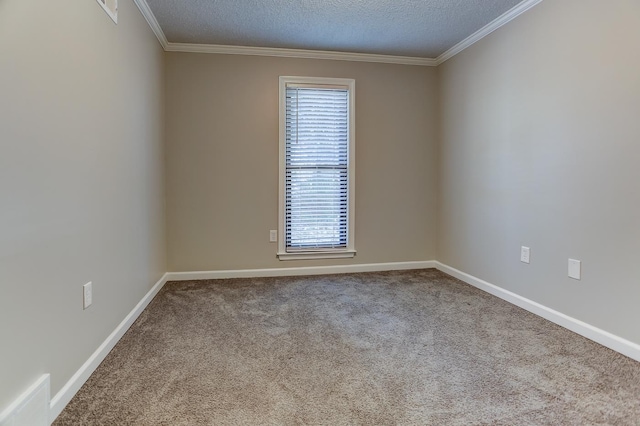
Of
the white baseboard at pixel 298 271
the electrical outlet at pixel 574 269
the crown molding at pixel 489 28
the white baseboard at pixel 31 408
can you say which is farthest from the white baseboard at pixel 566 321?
the white baseboard at pixel 31 408

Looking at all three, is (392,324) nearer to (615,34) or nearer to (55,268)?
(55,268)

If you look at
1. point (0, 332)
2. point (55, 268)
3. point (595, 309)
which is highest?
point (55, 268)

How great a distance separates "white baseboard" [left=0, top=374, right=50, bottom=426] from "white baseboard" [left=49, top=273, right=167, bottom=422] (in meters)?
0.09

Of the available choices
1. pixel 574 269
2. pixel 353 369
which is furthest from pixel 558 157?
pixel 353 369

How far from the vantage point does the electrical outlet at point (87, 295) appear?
1.67 meters

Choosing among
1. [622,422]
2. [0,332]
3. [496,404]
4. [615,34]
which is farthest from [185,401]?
[615,34]

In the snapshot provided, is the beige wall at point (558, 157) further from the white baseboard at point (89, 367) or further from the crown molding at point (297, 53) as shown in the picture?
the white baseboard at point (89, 367)

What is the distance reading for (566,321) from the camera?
90.8 inches

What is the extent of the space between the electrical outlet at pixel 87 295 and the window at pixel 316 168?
2.04m

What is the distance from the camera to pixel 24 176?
1.23 m

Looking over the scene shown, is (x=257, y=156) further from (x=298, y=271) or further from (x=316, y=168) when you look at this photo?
(x=298, y=271)

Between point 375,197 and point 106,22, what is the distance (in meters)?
2.77

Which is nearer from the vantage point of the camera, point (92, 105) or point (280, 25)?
point (92, 105)

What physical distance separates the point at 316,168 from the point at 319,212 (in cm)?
48
